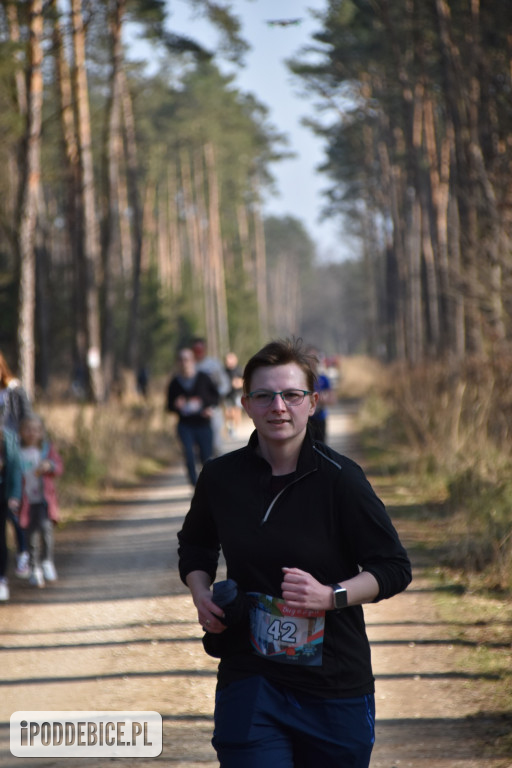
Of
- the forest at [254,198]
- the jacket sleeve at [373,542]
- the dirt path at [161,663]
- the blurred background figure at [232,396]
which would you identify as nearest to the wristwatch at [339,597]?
the jacket sleeve at [373,542]

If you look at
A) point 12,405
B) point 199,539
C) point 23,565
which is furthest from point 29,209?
point 199,539

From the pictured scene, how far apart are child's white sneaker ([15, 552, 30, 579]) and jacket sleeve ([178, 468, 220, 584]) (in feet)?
21.6

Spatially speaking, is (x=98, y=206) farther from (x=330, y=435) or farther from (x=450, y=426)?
(x=450, y=426)

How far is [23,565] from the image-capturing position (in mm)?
9891

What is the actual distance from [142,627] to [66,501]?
666cm

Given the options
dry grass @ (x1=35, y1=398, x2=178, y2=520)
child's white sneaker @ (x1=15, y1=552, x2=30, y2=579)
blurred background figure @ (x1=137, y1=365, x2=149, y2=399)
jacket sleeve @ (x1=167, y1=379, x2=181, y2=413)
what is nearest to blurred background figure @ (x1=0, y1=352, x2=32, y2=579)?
child's white sneaker @ (x1=15, y1=552, x2=30, y2=579)

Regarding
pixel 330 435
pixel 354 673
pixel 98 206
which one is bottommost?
pixel 330 435

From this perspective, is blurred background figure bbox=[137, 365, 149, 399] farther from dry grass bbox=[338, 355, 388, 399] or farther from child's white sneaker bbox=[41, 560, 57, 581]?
child's white sneaker bbox=[41, 560, 57, 581]

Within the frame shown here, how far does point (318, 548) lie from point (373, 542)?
0.53ft

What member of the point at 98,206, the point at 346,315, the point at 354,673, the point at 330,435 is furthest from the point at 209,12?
the point at 346,315

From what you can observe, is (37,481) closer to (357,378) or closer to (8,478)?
(8,478)

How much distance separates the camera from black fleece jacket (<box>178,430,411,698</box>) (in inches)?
124

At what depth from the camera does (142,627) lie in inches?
311

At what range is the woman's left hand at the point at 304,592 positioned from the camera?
9.91 ft
